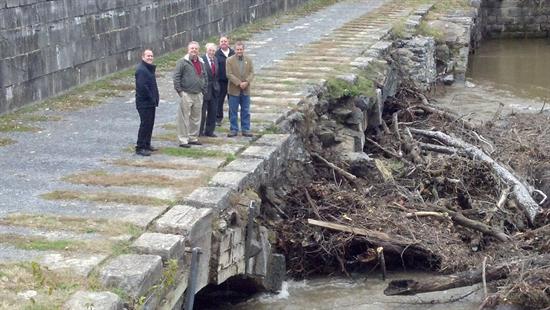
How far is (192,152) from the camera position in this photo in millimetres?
11750

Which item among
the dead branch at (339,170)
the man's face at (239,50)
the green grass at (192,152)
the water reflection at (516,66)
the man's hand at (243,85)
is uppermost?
the man's face at (239,50)

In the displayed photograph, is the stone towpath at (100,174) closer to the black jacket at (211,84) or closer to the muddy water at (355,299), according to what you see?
the black jacket at (211,84)

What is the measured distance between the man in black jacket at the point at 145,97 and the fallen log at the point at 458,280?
3455 mm

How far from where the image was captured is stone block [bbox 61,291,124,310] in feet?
23.2

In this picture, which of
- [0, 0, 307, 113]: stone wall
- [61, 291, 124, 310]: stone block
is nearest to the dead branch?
[0, 0, 307, 113]: stone wall

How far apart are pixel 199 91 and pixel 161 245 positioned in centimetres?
402

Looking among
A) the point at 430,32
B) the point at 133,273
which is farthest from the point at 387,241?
the point at 430,32

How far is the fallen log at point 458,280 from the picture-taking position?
10.9 meters

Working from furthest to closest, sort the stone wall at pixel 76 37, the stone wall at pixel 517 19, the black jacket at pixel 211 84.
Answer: the stone wall at pixel 517 19
the stone wall at pixel 76 37
the black jacket at pixel 211 84

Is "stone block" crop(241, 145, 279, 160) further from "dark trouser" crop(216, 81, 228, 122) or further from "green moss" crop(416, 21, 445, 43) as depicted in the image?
"green moss" crop(416, 21, 445, 43)

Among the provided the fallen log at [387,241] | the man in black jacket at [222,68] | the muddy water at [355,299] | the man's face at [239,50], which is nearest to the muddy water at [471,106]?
the muddy water at [355,299]

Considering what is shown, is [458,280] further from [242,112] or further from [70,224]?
[70,224]

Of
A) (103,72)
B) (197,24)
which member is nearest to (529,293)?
(103,72)

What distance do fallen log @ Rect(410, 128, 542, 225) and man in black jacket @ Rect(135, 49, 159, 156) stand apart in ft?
18.5
